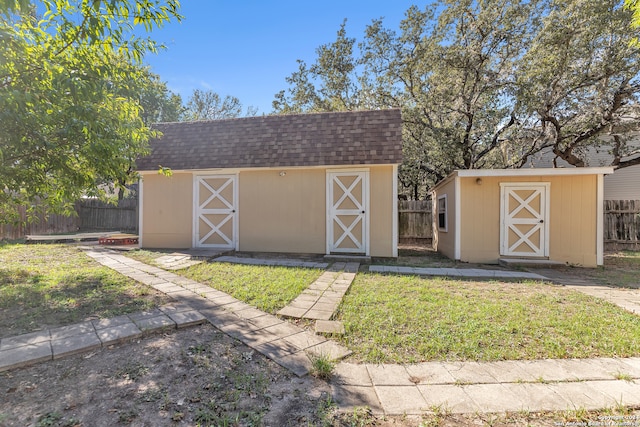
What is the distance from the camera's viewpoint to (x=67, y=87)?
3105mm

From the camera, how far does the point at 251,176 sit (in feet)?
26.1

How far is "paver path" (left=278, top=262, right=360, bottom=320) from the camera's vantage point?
11.2ft

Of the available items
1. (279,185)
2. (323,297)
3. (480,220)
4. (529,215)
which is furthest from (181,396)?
(529,215)

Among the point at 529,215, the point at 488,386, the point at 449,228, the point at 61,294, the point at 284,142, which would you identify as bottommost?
the point at 488,386

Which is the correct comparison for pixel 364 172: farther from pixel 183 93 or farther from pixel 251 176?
pixel 183 93

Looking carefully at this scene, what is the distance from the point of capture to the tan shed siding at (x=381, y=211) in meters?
7.26

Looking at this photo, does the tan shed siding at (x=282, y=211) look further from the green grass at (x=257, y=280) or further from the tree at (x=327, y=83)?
the tree at (x=327, y=83)

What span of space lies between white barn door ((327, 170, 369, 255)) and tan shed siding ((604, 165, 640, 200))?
15.5 m

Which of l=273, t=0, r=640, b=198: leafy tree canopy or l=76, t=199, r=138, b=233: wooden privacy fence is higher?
l=273, t=0, r=640, b=198: leafy tree canopy

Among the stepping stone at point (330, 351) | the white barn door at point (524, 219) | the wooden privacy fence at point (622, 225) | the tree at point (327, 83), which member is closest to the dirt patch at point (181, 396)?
the stepping stone at point (330, 351)

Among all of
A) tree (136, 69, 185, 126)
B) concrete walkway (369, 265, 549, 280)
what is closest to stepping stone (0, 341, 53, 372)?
concrete walkway (369, 265, 549, 280)

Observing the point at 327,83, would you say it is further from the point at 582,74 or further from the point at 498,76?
the point at 582,74

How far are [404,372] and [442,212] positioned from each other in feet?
24.9

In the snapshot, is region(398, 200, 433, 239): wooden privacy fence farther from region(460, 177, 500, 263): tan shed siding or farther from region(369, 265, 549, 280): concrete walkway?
region(369, 265, 549, 280): concrete walkway
